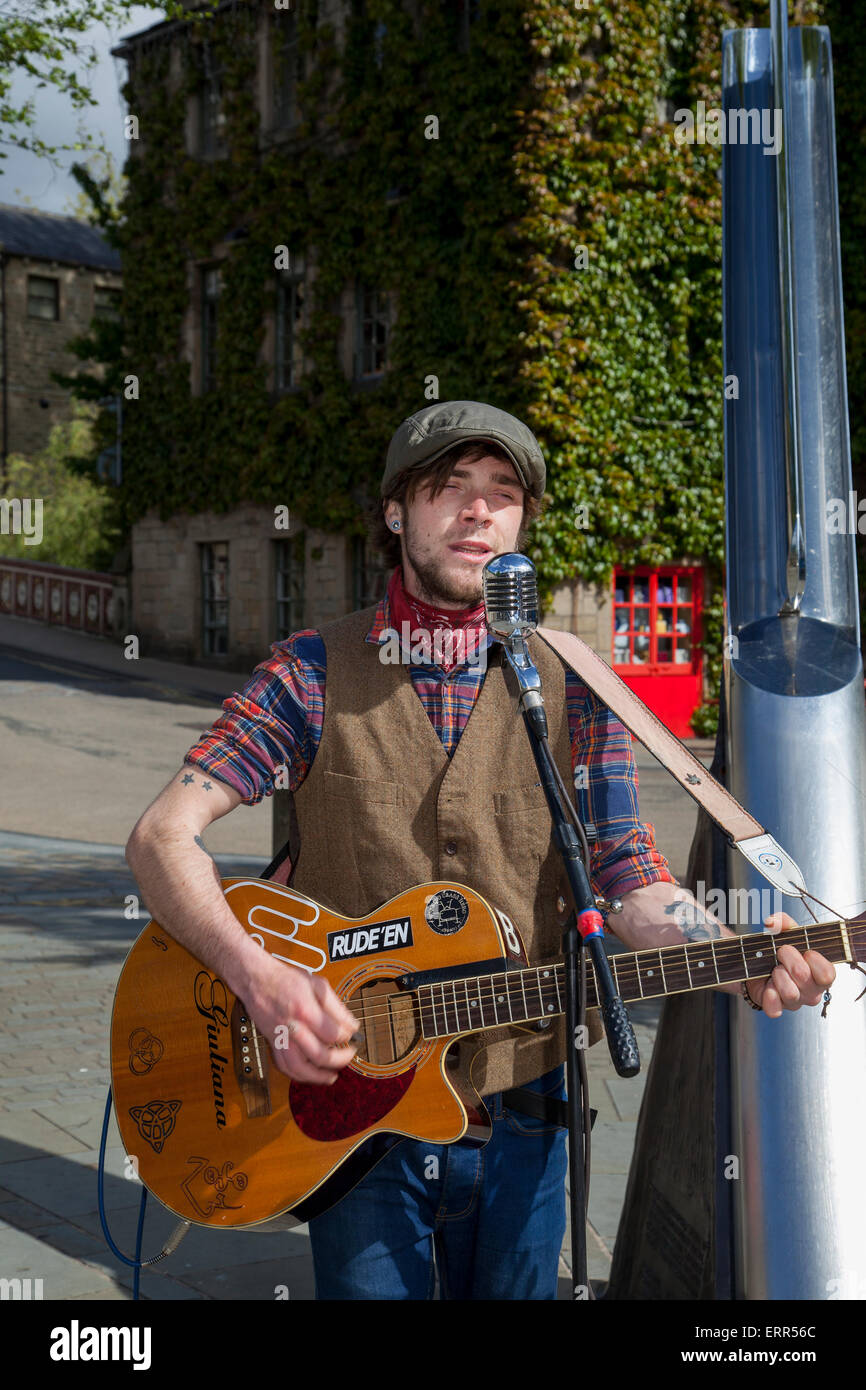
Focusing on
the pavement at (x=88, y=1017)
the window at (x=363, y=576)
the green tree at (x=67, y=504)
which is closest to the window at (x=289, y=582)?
the window at (x=363, y=576)

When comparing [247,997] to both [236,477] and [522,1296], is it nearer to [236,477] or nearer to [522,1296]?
[522,1296]

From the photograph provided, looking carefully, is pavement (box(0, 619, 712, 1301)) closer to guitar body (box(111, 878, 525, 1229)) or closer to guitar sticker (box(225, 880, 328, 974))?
guitar body (box(111, 878, 525, 1229))

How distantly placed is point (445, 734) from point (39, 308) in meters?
39.6

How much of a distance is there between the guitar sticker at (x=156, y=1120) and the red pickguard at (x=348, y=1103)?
26 cm

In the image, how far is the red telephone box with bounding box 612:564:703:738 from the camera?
17875 mm

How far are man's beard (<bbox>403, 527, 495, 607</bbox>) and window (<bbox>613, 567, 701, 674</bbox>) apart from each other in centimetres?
1540

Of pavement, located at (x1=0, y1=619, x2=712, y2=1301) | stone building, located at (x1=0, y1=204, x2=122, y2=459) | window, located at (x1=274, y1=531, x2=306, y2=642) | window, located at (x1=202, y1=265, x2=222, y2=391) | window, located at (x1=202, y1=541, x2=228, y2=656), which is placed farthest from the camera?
stone building, located at (x1=0, y1=204, x2=122, y2=459)

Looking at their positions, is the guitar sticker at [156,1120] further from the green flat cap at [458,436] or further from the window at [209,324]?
the window at [209,324]

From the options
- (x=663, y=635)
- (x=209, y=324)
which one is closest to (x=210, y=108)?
(x=209, y=324)

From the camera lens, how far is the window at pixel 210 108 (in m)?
21.9

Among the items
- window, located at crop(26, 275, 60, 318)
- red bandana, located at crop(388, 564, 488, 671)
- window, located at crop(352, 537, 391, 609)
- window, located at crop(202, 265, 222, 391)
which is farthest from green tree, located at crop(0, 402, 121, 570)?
red bandana, located at crop(388, 564, 488, 671)

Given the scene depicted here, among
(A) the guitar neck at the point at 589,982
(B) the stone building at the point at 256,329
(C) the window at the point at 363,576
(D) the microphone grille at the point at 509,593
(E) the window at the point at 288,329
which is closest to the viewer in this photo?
(D) the microphone grille at the point at 509,593
